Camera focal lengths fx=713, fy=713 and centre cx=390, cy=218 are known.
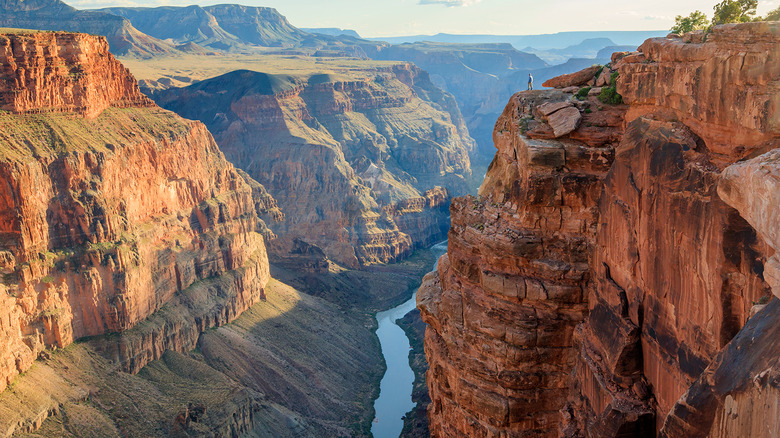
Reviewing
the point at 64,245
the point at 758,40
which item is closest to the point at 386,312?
the point at 64,245

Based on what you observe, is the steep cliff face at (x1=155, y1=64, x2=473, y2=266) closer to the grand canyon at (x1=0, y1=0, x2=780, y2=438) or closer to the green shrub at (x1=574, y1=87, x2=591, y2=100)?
the grand canyon at (x1=0, y1=0, x2=780, y2=438)

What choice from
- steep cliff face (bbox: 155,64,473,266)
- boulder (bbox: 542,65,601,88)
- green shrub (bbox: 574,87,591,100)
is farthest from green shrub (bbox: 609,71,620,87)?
steep cliff face (bbox: 155,64,473,266)

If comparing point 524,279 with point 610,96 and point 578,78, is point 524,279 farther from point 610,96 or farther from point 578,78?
point 578,78

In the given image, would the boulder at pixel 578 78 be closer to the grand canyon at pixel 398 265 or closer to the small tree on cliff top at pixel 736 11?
the grand canyon at pixel 398 265

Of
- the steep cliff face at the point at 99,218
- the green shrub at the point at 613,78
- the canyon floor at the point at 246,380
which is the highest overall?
the green shrub at the point at 613,78

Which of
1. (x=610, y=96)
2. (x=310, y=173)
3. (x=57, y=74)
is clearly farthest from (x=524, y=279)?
(x=310, y=173)

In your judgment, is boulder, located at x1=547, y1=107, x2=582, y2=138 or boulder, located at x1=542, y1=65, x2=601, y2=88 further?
boulder, located at x1=542, y1=65, x2=601, y2=88

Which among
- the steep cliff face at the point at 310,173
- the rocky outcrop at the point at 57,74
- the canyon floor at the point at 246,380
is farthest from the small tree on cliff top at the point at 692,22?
the steep cliff face at the point at 310,173
